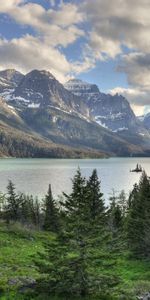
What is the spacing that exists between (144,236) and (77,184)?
23.3m

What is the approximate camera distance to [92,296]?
71.9 ft

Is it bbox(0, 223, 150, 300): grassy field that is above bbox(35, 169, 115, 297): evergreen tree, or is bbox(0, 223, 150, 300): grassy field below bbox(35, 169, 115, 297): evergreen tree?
below

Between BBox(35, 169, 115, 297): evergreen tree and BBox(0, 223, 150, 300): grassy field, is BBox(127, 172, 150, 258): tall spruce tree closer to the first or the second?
BBox(0, 223, 150, 300): grassy field

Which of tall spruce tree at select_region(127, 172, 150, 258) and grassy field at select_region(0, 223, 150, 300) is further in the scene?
tall spruce tree at select_region(127, 172, 150, 258)

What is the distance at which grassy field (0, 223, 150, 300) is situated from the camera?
947 inches

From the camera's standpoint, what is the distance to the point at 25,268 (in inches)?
1258

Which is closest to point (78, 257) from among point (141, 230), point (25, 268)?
point (25, 268)

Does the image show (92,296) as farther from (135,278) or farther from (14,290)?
(135,278)

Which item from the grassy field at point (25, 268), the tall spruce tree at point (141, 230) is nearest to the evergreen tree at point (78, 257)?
the grassy field at point (25, 268)

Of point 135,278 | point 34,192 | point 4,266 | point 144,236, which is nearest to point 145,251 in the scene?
point 144,236

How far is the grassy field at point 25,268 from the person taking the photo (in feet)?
78.9

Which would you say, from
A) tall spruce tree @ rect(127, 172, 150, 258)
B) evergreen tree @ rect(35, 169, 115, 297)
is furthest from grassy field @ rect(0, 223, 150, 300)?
tall spruce tree @ rect(127, 172, 150, 258)

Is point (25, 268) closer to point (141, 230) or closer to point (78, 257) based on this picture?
point (78, 257)

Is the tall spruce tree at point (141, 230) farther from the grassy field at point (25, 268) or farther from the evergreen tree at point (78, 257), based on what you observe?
the evergreen tree at point (78, 257)
